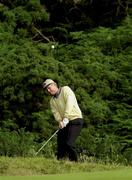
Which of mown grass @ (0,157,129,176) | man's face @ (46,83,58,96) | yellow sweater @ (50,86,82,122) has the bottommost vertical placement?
mown grass @ (0,157,129,176)

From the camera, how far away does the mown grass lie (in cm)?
976

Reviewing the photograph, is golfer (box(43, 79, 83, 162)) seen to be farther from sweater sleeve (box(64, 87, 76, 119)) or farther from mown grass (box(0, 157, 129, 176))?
mown grass (box(0, 157, 129, 176))

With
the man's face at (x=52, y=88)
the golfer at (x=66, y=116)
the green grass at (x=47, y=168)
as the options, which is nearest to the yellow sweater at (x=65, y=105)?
the golfer at (x=66, y=116)

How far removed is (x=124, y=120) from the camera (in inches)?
691

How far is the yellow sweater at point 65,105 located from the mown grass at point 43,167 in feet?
3.08

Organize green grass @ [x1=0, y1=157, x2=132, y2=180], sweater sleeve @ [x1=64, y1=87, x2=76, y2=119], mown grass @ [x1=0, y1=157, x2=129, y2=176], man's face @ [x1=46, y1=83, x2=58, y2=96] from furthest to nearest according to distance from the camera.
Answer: man's face @ [x1=46, y1=83, x2=58, y2=96]
sweater sleeve @ [x1=64, y1=87, x2=76, y2=119]
mown grass @ [x1=0, y1=157, x2=129, y2=176]
green grass @ [x1=0, y1=157, x2=132, y2=180]

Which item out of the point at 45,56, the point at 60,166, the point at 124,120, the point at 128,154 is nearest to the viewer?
the point at 60,166

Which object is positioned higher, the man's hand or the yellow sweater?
the yellow sweater

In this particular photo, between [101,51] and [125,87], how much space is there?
6.17 feet

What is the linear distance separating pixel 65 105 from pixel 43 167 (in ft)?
4.36

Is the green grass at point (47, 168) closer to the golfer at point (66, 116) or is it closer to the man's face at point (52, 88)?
the golfer at point (66, 116)

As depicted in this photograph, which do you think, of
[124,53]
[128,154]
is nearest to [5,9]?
[124,53]

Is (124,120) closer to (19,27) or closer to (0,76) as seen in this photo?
(0,76)

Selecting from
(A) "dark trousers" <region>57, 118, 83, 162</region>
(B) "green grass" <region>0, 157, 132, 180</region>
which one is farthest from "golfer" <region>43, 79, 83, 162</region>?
(B) "green grass" <region>0, 157, 132, 180</region>
